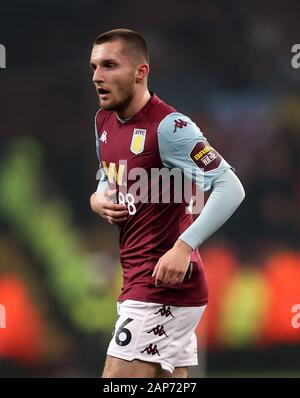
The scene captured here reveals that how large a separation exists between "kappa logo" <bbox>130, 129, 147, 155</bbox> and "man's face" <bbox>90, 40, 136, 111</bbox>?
15 cm

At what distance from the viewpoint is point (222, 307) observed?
279 inches

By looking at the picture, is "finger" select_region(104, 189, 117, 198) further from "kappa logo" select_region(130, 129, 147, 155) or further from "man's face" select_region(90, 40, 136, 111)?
"man's face" select_region(90, 40, 136, 111)

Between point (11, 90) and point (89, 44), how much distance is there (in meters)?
0.68

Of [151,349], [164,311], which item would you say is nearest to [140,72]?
[164,311]

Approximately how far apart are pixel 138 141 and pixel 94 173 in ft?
9.41

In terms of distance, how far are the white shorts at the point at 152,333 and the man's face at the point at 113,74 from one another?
0.90 m

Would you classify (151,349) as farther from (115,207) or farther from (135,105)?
(135,105)

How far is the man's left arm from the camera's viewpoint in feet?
12.7

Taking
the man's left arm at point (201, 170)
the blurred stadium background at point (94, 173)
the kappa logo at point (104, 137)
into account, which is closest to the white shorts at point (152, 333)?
the man's left arm at point (201, 170)

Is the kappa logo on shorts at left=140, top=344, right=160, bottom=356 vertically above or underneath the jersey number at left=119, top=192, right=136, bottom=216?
underneath

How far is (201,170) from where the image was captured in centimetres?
395

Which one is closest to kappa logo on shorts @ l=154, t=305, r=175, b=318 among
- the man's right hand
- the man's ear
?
the man's right hand

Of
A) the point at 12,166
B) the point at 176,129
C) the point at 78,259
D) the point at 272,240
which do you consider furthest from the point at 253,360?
the point at 176,129

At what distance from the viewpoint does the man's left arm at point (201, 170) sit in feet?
12.7
